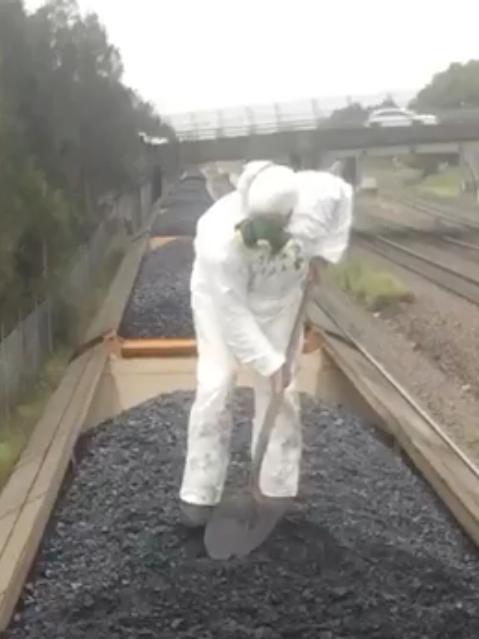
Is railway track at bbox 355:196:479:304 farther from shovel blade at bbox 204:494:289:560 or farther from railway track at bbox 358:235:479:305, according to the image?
shovel blade at bbox 204:494:289:560

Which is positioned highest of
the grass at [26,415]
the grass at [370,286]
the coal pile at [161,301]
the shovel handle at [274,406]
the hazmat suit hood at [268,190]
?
the hazmat suit hood at [268,190]

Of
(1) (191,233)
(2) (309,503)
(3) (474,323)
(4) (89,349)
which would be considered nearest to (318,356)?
(4) (89,349)

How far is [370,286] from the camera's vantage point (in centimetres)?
2445

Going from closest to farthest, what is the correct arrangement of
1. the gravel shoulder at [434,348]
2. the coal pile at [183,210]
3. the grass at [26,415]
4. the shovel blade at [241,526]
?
the shovel blade at [241,526] < the grass at [26,415] < the gravel shoulder at [434,348] < the coal pile at [183,210]

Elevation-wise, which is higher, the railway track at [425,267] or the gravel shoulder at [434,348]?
the gravel shoulder at [434,348]

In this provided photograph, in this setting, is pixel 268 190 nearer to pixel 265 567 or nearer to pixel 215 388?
pixel 215 388

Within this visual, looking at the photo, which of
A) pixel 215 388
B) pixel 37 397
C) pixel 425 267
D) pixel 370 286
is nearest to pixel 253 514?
pixel 215 388

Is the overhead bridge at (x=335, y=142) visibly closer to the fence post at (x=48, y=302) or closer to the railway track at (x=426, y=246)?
the railway track at (x=426, y=246)

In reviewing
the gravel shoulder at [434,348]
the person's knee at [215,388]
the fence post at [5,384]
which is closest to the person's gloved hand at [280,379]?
the person's knee at [215,388]

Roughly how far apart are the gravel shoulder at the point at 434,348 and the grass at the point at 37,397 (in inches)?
118

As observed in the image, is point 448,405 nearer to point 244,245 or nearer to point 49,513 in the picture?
point 49,513

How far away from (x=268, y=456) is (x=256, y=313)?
59 cm

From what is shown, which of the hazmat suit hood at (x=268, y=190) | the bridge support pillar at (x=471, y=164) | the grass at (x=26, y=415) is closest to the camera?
the hazmat suit hood at (x=268, y=190)

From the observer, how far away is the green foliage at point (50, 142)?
12.9m
